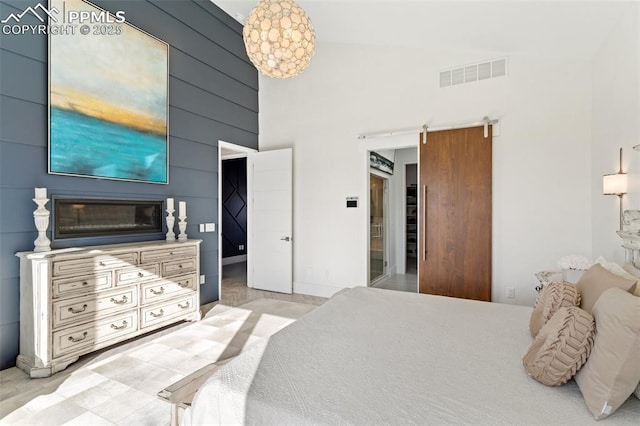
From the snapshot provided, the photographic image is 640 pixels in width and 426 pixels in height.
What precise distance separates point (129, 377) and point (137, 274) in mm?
999

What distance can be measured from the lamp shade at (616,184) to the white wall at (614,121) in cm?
4

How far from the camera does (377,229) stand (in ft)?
17.8

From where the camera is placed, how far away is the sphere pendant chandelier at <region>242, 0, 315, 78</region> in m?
1.87

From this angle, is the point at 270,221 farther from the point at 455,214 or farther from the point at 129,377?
the point at 129,377

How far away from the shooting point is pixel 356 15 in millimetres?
3768

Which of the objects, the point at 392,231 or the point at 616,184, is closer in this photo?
the point at 616,184

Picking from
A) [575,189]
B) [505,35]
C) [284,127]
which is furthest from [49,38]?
[575,189]

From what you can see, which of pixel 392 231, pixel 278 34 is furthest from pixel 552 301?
pixel 392 231

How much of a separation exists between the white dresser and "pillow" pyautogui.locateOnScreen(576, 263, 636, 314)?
133 inches

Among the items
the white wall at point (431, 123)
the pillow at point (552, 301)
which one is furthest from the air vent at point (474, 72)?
the pillow at point (552, 301)

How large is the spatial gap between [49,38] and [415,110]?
153 inches

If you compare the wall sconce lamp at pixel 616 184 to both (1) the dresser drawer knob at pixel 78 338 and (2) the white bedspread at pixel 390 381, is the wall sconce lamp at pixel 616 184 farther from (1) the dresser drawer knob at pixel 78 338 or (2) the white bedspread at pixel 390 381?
(1) the dresser drawer knob at pixel 78 338

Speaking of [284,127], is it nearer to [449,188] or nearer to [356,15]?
[356,15]

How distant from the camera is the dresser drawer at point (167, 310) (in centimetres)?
313
